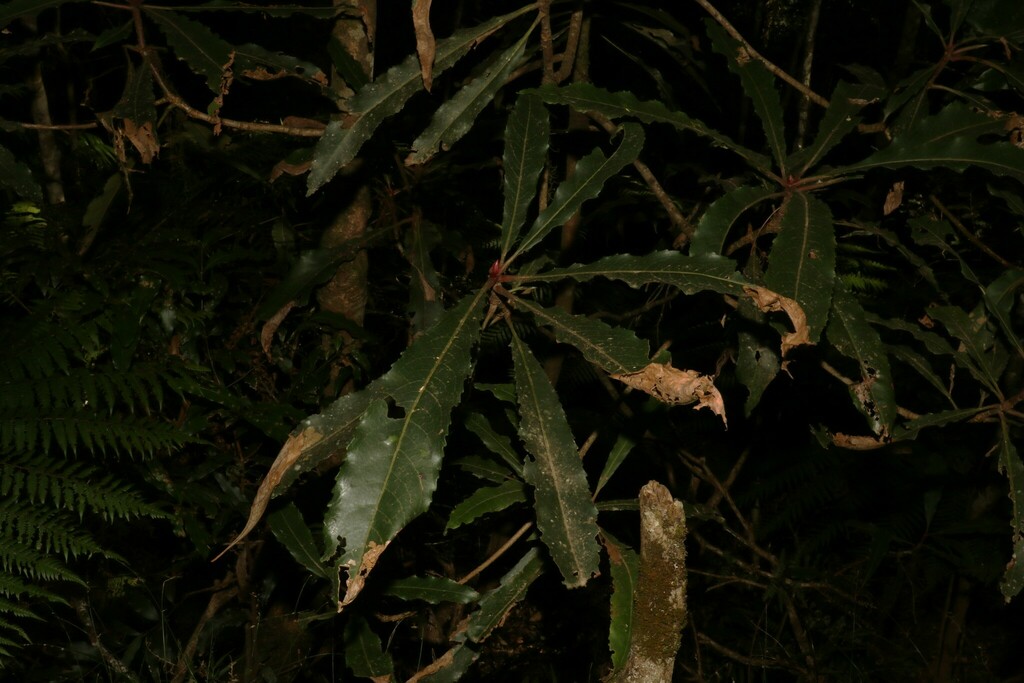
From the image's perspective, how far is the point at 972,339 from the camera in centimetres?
188

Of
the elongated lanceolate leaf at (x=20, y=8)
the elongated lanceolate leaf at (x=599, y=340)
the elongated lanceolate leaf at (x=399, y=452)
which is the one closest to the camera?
the elongated lanceolate leaf at (x=399, y=452)

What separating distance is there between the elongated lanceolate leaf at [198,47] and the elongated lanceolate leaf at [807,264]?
106 cm

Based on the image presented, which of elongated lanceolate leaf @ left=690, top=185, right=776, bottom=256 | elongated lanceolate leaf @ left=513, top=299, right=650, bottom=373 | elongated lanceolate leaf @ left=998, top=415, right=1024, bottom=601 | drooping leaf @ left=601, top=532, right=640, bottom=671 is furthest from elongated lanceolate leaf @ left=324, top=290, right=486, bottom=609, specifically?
elongated lanceolate leaf @ left=998, top=415, right=1024, bottom=601

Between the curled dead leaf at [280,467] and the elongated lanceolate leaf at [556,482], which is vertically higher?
the curled dead leaf at [280,467]

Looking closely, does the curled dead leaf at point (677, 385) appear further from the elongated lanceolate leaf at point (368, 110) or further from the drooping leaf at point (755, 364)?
the elongated lanceolate leaf at point (368, 110)

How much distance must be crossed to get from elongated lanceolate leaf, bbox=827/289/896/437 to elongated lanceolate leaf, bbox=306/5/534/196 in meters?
0.79

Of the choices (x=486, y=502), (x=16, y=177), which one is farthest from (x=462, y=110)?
(x=16, y=177)

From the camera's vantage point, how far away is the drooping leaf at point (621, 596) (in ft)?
5.04

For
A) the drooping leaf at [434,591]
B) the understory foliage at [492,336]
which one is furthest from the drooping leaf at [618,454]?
the drooping leaf at [434,591]

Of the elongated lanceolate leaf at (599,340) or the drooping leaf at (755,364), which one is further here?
the drooping leaf at (755,364)

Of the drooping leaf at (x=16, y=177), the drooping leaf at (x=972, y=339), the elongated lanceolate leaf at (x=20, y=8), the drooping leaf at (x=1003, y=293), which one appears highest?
the elongated lanceolate leaf at (x=20, y=8)

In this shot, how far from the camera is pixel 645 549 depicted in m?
1.41

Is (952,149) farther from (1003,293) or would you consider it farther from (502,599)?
(502,599)

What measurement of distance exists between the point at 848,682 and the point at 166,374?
2.17 metres
